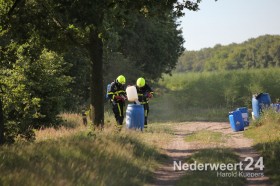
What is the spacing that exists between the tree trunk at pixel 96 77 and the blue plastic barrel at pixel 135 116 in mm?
2228

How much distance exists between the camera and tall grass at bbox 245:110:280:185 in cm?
1043

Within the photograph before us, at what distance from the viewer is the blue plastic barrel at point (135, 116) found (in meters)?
17.1

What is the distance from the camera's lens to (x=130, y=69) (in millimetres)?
33219

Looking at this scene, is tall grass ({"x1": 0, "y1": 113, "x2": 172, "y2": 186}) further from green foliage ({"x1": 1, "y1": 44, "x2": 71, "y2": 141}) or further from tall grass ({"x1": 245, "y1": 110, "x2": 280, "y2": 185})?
green foliage ({"x1": 1, "y1": 44, "x2": 71, "y2": 141})

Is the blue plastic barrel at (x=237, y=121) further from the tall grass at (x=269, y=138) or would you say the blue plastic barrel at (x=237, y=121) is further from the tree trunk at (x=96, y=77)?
the tree trunk at (x=96, y=77)

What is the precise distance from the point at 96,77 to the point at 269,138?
612 centimetres

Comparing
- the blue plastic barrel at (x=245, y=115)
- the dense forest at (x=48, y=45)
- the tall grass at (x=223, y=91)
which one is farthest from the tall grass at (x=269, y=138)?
the tall grass at (x=223, y=91)

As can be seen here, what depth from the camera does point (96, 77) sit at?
14914mm

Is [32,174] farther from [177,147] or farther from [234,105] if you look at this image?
[234,105]

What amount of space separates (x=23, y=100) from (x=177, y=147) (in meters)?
5.52

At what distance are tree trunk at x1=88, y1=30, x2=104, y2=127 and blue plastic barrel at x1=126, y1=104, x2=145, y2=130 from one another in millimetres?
2228

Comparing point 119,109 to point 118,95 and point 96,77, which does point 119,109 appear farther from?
point 96,77

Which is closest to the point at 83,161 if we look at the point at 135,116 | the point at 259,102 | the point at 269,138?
the point at 269,138

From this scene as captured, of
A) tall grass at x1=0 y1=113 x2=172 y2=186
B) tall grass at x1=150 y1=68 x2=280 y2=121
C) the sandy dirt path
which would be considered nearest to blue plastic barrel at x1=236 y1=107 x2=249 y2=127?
the sandy dirt path
